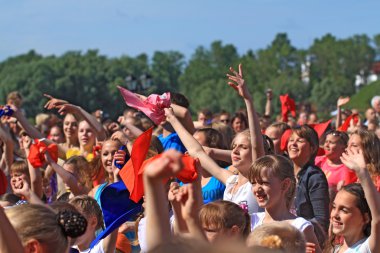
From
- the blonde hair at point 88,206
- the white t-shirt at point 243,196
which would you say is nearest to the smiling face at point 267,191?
the white t-shirt at point 243,196

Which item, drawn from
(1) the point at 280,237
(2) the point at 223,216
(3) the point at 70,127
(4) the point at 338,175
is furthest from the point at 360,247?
(3) the point at 70,127

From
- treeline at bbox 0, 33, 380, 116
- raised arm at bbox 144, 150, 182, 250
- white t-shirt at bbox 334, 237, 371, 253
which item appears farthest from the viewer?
treeline at bbox 0, 33, 380, 116

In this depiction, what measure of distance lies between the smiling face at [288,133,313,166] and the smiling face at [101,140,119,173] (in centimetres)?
156

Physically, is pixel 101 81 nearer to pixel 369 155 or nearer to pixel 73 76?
pixel 73 76

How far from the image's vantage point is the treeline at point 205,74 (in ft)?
328

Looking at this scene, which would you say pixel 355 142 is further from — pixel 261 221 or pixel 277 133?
pixel 277 133

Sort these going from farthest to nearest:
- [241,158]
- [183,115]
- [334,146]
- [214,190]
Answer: [334,146]
[183,115]
[214,190]
[241,158]

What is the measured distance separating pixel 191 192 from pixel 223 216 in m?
1.00

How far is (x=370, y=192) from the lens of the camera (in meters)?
4.86

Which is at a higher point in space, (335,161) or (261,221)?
(335,161)

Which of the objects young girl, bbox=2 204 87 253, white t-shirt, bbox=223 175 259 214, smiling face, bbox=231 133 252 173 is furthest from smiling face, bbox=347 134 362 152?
young girl, bbox=2 204 87 253

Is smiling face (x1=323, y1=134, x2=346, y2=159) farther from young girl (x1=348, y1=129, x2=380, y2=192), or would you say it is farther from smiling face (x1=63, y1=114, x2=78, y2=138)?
smiling face (x1=63, y1=114, x2=78, y2=138)

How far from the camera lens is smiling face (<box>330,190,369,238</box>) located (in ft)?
17.4

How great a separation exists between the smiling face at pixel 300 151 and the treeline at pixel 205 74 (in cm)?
6753
